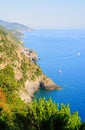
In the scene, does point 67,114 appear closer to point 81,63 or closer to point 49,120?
point 49,120

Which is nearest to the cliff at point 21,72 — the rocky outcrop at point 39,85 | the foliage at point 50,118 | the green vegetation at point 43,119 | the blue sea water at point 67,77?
the rocky outcrop at point 39,85

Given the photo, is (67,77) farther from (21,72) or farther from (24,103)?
(24,103)

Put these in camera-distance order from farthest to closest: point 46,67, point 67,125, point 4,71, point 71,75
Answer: point 46,67, point 71,75, point 4,71, point 67,125

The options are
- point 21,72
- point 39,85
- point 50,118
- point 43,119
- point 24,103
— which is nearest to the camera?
point 50,118

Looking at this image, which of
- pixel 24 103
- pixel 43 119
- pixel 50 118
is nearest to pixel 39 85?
pixel 24 103

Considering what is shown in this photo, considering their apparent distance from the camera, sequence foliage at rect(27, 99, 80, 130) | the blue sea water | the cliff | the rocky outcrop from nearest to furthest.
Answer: foliage at rect(27, 99, 80, 130) < the cliff < the blue sea water < the rocky outcrop

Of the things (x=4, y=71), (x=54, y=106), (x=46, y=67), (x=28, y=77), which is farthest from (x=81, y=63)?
(x=54, y=106)

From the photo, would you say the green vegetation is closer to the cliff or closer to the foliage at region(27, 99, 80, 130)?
the foliage at region(27, 99, 80, 130)

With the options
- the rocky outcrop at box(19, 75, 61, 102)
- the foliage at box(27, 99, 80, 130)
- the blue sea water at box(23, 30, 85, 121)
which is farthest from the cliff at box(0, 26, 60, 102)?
the foliage at box(27, 99, 80, 130)

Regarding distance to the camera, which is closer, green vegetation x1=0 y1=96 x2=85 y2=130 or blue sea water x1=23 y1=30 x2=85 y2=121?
green vegetation x1=0 y1=96 x2=85 y2=130

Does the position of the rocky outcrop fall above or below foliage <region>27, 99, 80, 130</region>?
above

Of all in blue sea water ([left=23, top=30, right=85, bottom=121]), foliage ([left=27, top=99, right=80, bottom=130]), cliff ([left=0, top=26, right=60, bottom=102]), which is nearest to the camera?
foliage ([left=27, top=99, right=80, bottom=130])
